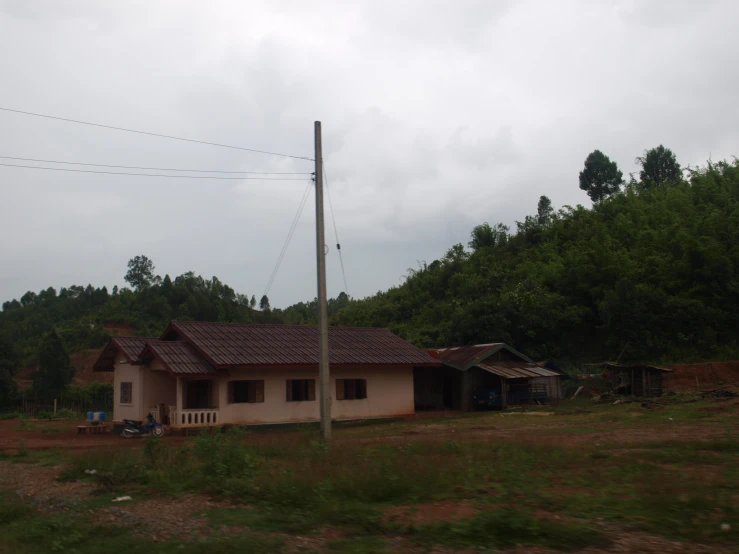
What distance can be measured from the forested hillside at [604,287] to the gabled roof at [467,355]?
7.09 metres

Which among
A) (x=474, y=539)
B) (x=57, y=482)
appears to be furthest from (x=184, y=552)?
(x=57, y=482)

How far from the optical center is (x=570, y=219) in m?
62.2

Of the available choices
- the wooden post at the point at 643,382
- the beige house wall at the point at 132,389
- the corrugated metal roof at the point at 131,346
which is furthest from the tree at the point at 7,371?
the wooden post at the point at 643,382

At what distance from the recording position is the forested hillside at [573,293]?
129 feet

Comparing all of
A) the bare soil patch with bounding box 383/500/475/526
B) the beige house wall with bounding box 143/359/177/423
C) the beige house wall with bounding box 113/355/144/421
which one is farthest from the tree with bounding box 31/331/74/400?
the bare soil patch with bounding box 383/500/475/526

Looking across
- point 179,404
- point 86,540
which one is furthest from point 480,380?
point 86,540

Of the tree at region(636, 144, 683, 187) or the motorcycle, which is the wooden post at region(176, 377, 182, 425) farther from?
the tree at region(636, 144, 683, 187)

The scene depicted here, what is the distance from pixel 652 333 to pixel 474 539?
35991mm

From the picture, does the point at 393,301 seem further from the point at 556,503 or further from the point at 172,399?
the point at 556,503

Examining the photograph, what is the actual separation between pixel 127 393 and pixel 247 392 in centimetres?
584

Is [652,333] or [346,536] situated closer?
[346,536]

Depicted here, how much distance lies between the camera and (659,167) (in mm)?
71875

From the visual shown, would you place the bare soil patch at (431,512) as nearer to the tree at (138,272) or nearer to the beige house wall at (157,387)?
the beige house wall at (157,387)

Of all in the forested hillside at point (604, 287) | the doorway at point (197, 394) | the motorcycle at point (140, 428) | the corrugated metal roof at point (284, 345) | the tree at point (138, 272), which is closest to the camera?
the motorcycle at point (140, 428)
